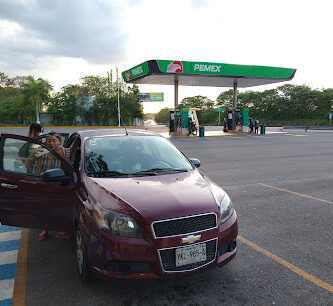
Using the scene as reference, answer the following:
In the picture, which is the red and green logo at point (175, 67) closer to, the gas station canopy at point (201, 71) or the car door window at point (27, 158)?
the gas station canopy at point (201, 71)

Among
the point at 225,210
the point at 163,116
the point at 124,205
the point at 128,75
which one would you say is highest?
the point at 128,75

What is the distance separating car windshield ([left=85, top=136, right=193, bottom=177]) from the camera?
344cm

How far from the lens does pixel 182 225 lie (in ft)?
8.36

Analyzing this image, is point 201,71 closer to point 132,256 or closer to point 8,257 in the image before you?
point 8,257

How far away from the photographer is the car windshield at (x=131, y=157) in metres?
3.44

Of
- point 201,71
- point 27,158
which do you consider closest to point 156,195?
point 27,158

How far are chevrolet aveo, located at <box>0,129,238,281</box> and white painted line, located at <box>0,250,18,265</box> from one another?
44cm

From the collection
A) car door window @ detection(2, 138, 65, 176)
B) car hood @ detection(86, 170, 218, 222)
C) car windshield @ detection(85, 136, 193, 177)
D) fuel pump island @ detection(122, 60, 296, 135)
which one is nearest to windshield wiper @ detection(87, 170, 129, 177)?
car windshield @ detection(85, 136, 193, 177)

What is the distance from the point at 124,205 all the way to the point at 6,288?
1.57 metres

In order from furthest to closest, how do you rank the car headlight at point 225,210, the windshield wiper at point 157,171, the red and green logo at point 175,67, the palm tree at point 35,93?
the palm tree at point 35,93 < the red and green logo at point 175,67 < the windshield wiper at point 157,171 < the car headlight at point 225,210

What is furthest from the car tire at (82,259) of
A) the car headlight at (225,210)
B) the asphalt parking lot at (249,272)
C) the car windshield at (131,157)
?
the car headlight at (225,210)

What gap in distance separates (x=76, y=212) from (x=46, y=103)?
49663mm

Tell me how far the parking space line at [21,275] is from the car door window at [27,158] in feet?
3.54

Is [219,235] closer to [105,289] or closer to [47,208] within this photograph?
[105,289]
